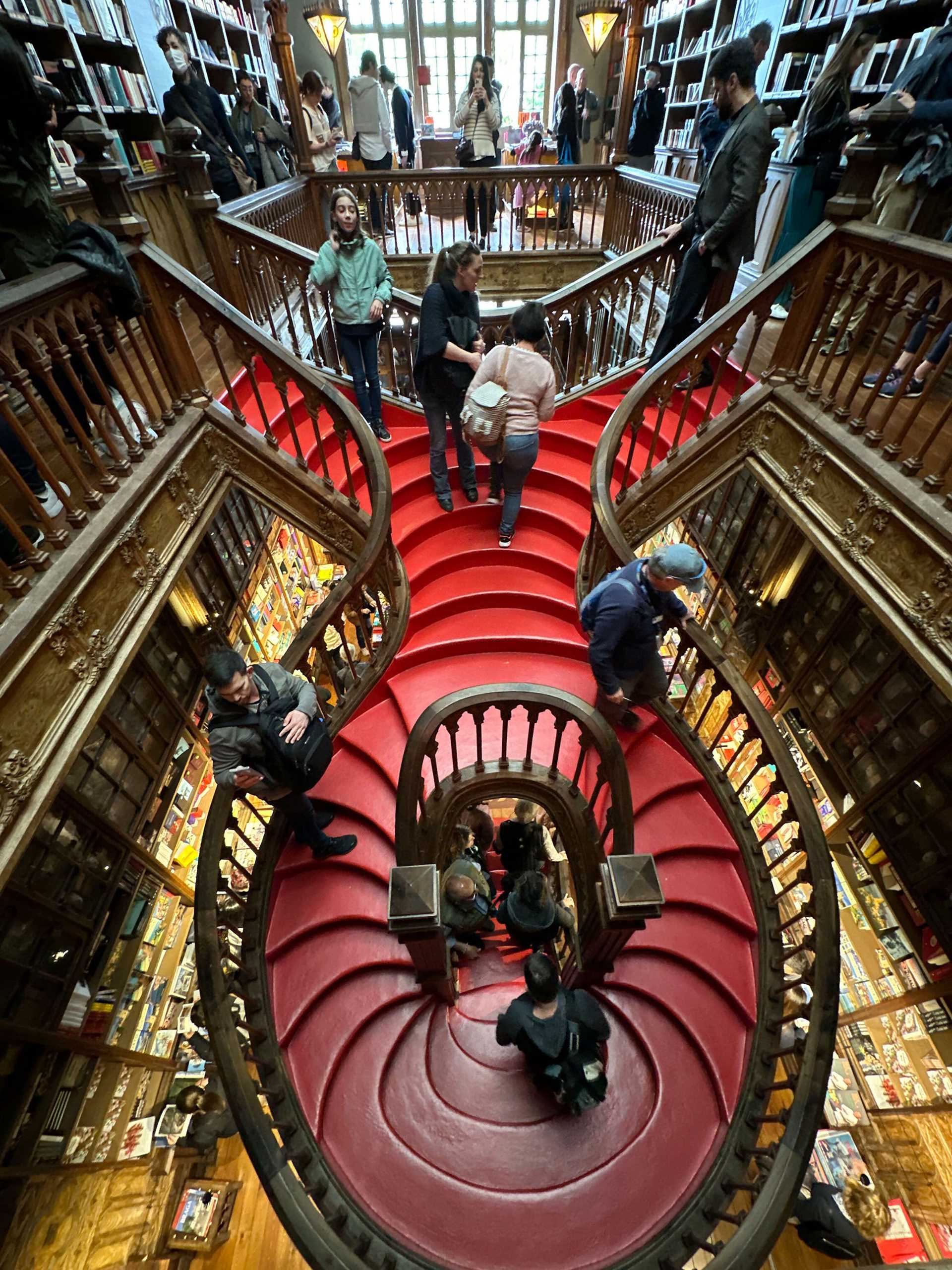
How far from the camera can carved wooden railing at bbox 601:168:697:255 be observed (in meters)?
5.16

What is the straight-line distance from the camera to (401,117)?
377 inches

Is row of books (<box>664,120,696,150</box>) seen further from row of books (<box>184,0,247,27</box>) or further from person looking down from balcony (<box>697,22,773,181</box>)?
row of books (<box>184,0,247,27</box>)

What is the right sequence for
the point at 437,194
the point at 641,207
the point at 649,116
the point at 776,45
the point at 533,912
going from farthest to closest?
the point at 649,116
the point at 437,194
the point at 776,45
the point at 641,207
the point at 533,912

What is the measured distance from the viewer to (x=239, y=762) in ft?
8.99

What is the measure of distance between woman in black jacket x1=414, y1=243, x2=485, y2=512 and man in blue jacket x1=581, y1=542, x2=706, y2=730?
1.66m

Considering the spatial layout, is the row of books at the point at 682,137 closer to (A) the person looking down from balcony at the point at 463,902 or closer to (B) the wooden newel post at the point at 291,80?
(B) the wooden newel post at the point at 291,80

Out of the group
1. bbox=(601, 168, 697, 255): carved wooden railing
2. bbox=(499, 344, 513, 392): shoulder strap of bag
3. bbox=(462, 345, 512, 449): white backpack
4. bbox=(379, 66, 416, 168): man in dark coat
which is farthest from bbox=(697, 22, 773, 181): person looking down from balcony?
bbox=(379, 66, 416, 168): man in dark coat

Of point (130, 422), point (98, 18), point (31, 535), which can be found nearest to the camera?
point (31, 535)

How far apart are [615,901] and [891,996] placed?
304cm

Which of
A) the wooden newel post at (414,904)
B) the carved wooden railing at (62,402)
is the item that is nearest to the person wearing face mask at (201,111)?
the carved wooden railing at (62,402)

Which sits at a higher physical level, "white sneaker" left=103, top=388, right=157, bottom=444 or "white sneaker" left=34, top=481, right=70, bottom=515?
"white sneaker" left=103, top=388, right=157, bottom=444

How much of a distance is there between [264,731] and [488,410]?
231 centimetres

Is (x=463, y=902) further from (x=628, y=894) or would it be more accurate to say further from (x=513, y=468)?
(x=513, y=468)

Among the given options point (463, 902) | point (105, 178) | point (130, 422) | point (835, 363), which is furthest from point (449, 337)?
point (463, 902)
